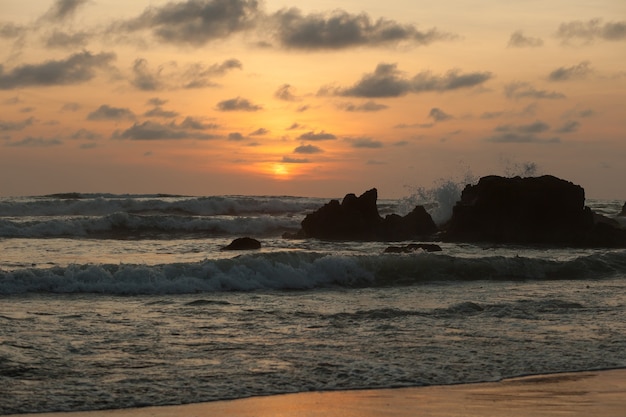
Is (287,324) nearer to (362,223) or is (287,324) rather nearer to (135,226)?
(362,223)

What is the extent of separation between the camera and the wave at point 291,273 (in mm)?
21797

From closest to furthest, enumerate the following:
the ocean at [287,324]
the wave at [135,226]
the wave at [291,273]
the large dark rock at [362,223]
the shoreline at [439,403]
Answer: the shoreline at [439,403]
the ocean at [287,324]
the wave at [291,273]
the large dark rock at [362,223]
the wave at [135,226]

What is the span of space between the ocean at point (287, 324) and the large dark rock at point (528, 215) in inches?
256

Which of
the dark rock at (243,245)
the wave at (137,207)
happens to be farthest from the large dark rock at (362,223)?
the wave at (137,207)

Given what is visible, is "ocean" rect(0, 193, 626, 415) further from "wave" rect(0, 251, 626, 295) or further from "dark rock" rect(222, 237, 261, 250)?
"dark rock" rect(222, 237, 261, 250)

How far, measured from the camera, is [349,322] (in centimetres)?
1633

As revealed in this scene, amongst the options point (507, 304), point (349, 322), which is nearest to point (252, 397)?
point (349, 322)

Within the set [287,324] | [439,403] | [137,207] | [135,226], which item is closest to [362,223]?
[135,226]

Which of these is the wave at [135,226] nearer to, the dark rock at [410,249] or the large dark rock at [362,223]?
the large dark rock at [362,223]

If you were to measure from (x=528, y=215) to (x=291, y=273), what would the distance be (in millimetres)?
19245

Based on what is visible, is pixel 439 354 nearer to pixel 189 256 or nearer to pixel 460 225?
pixel 189 256

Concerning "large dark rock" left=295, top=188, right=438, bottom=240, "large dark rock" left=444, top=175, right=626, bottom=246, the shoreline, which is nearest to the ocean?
the shoreline

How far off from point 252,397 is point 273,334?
14.2ft

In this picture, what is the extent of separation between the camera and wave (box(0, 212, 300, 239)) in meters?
47.7
